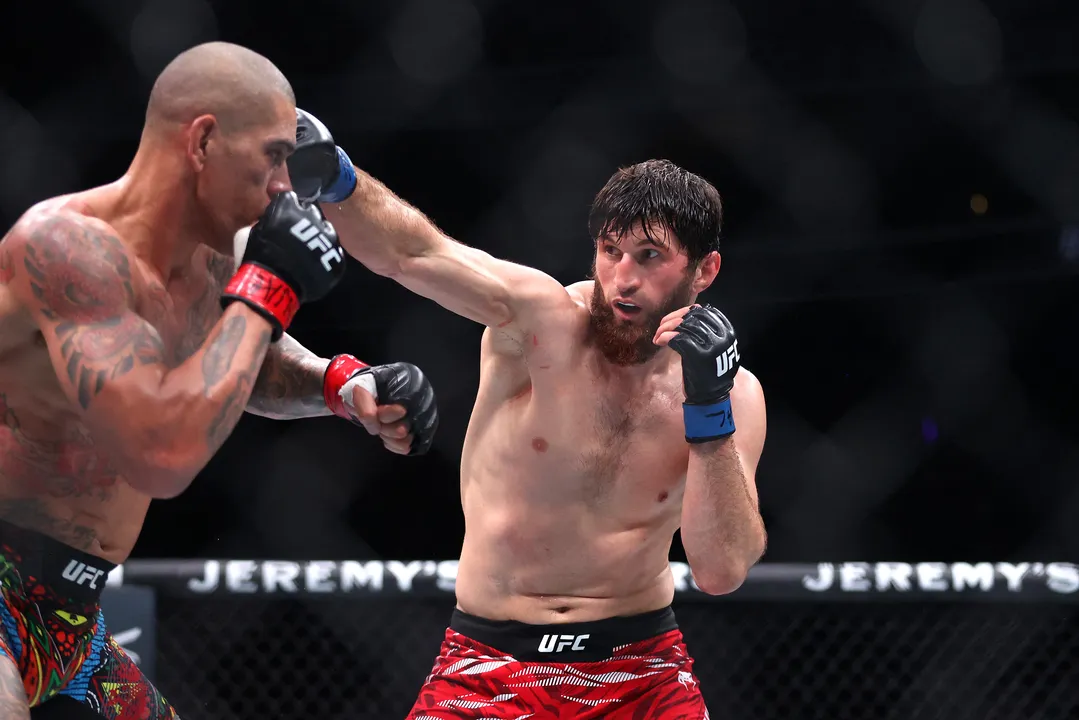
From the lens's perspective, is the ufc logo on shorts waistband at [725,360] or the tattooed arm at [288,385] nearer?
the tattooed arm at [288,385]

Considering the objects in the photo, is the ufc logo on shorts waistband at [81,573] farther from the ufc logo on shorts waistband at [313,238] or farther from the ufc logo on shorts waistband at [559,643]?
the ufc logo on shorts waistband at [559,643]

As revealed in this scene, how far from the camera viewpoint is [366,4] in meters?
3.08

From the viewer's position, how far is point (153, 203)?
1.48 m

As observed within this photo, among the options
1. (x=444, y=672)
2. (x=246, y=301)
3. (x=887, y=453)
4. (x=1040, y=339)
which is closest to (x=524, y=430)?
(x=444, y=672)

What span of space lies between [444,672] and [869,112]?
2.06m

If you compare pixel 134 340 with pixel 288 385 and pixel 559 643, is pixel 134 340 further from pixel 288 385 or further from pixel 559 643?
pixel 559 643

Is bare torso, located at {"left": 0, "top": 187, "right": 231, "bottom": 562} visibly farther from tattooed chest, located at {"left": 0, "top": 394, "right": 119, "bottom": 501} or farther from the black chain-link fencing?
the black chain-link fencing

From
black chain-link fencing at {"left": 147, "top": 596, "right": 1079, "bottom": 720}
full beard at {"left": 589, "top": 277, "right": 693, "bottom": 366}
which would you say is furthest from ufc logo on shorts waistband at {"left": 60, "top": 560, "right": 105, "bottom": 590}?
black chain-link fencing at {"left": 147, "top": 596, "right": 1079, "bottom": 720}

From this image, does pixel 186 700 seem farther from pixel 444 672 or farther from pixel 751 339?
pixel 751 339

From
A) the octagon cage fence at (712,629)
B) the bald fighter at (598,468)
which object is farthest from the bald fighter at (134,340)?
the octagon cage fence at (712,629)

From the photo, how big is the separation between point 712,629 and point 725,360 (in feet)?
4.25

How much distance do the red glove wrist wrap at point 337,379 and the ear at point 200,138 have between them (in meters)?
0.42

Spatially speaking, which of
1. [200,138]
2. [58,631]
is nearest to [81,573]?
[58,631]

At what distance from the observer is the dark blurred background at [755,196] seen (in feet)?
10.0
